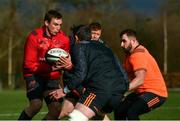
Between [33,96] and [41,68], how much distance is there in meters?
0.53

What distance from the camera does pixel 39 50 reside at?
1087 centimetres

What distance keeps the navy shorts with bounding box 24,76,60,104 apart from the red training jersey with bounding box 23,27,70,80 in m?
0.08

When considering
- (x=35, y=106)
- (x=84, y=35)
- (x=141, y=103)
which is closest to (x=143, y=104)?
(x=141, y=103)

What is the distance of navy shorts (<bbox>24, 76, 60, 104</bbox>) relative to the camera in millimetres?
10828

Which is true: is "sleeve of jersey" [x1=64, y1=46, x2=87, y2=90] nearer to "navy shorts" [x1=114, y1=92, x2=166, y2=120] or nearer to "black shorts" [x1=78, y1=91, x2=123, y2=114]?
"black shorts" [x1=78, y1=91, x2=123, y2=114]

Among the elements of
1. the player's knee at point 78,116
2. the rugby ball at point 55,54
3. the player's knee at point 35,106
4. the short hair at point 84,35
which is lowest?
the player's knee at point 35,106

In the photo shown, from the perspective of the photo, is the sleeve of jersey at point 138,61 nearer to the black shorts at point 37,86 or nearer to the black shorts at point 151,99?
the black shorts at point 151,99

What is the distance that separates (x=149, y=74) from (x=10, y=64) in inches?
2010

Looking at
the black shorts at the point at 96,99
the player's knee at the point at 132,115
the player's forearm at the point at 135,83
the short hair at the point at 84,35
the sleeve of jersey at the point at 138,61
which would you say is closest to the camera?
the black shorts at the point at 96,99

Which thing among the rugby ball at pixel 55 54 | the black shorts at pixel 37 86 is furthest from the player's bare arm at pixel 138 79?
the black shorts at pixel 37 86

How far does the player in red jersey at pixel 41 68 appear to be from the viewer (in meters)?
10.8

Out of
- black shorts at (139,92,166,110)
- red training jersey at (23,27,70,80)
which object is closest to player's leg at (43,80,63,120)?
red training jersey at (23,27,70,80)

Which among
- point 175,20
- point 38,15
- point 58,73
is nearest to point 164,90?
point 58,73

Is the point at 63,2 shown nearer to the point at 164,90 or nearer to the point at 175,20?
the point at 175,20
